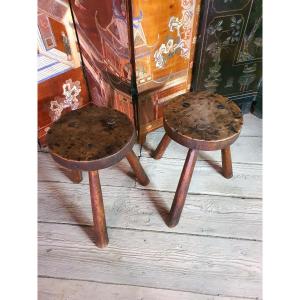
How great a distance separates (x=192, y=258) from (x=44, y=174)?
68 cm

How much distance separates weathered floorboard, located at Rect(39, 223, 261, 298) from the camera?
37.1 inches

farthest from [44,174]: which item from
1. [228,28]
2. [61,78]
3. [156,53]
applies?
[228,28]

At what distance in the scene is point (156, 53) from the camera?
3.75ft

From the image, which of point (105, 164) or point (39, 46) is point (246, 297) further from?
point (39, 46)

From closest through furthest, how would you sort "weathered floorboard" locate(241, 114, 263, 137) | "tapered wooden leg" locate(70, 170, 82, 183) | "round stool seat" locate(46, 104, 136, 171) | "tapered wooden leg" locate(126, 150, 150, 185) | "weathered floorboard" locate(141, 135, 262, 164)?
1. "round stool seat" locate(46, 104, 136, 171)
2. "tapered wooden leg" locate(126, 150, 150, 185)
3. "tapered wooden leg" locate(70, 170, 82, 183)
4. "weathered floorboard" locate(141, 135, 262, 164)
5. "weathered floorboard" locate(241, 114, 263, 137)

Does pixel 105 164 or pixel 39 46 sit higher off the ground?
pixel 39 46

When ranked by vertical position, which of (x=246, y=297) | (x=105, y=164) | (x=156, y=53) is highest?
(x=156, y=53)

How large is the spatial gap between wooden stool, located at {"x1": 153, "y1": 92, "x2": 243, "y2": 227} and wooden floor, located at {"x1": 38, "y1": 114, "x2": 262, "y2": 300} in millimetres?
106

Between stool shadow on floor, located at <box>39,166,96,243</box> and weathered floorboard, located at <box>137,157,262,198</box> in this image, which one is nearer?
stool shadow on floor, located at <box>39,166,96,243</box>

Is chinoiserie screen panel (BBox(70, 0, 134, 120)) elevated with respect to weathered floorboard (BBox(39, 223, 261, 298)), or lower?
elevated

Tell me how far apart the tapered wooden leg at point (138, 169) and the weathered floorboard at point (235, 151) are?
6.7 inches

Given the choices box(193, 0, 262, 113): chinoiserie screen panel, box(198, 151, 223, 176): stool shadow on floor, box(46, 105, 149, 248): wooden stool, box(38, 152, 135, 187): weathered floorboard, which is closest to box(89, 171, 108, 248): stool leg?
box(46, 105, 149, 248): wooden stool

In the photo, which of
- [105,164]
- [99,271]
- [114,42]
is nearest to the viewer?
[105,164]

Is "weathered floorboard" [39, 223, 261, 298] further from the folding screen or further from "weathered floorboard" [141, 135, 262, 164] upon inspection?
the folding screen
